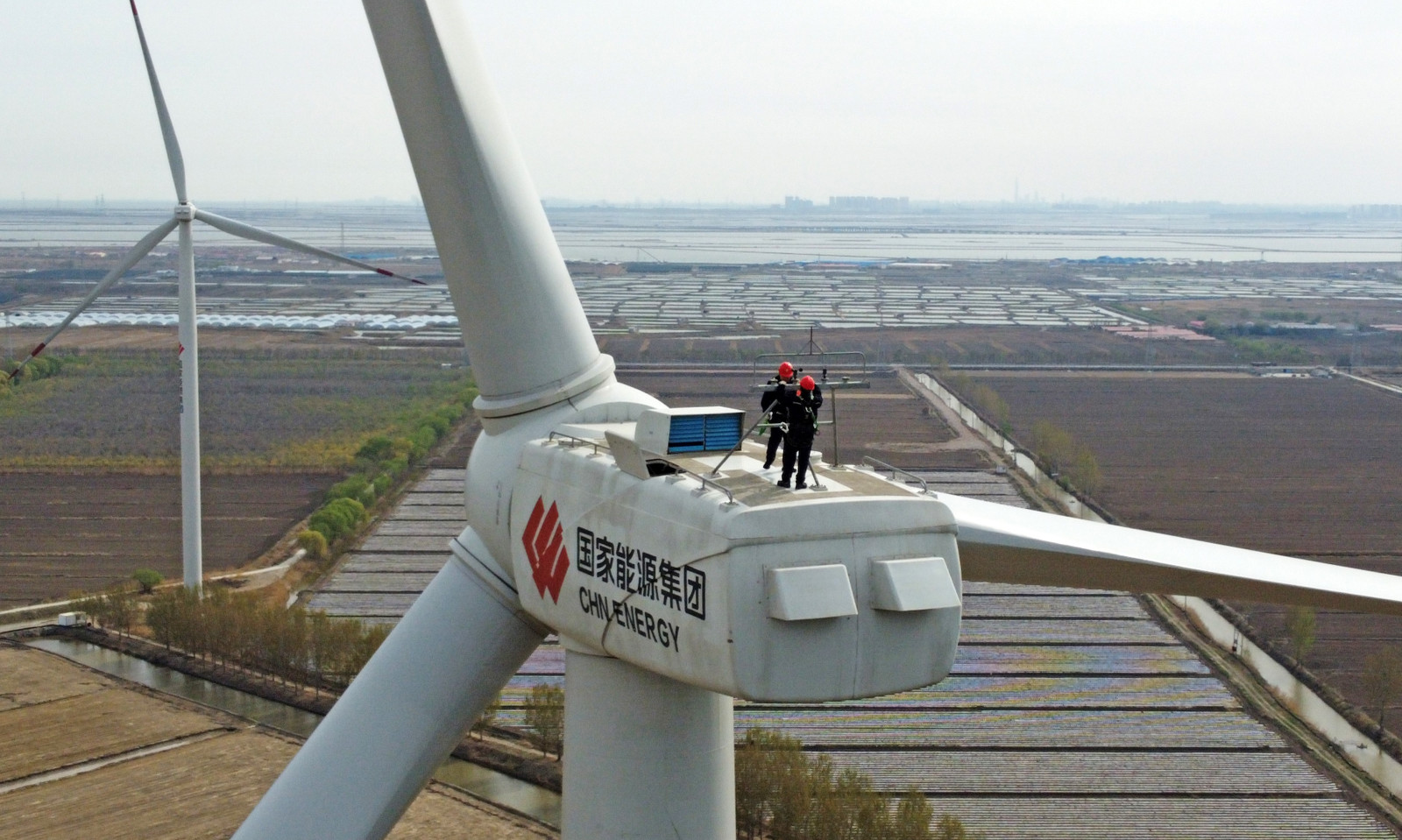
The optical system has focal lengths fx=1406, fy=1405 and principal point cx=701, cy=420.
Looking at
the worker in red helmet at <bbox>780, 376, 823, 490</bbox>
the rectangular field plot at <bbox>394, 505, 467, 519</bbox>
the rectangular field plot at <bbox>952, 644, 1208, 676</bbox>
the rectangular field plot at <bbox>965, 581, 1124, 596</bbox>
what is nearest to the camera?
the worker in red helmet at <bbox>780, 376, 823, 490</bbox>

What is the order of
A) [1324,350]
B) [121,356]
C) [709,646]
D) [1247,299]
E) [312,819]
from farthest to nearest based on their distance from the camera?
1. [1247,299]
2. [1324,350]
3. [121,356]
4. [312,819]
5. [709,646]

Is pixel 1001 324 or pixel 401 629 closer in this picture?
pixel 401 629

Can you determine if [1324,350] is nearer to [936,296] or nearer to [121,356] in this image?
[936,296]

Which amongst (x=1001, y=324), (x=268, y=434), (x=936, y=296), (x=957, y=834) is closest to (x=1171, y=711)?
(x=957, y=834)

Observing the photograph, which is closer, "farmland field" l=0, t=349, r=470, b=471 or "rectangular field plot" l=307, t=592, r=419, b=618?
"rectangular field plot" l=307, t=592, r=419, b=618

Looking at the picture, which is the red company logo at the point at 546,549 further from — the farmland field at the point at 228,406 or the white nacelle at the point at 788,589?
the farmland field at the point at 228,406

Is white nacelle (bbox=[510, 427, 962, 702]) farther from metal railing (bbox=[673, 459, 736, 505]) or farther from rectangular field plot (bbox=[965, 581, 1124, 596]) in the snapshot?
rectangular field plot (bbox=[965, 581, 1124, 596])

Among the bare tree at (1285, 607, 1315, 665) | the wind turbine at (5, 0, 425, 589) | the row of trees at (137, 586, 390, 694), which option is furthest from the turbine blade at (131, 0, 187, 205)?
the bare tree at (1285, 607, 1315, 665)
